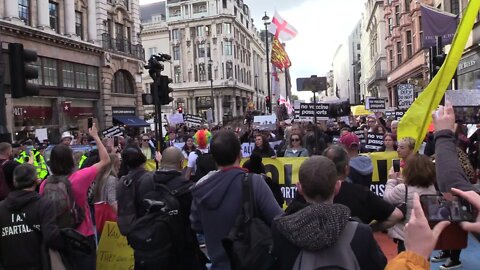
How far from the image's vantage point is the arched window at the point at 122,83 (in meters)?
36.0

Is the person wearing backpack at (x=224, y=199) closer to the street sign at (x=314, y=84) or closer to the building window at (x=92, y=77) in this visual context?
the street sign at (x=314, y=84)

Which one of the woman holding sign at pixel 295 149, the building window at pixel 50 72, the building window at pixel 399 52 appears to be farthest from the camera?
the building window at pixel 399 52

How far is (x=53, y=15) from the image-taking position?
96.4ft

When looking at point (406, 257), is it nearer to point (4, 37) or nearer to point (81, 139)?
point (81, 139)

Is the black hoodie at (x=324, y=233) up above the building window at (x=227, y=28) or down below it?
below

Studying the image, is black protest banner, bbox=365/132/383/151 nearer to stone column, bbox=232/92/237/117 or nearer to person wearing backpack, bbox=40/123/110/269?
person wearing backpack, bbox=40/123/110/269

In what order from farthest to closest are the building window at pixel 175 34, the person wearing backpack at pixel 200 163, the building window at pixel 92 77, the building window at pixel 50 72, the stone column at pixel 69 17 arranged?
the building window at pixel 175 34, the building window at pixel 92 77, the stone column at pixel 69 17, the building window at pixel 50 72, the person wearing backpack at pixel 200 163

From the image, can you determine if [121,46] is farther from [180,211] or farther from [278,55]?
[180,211]

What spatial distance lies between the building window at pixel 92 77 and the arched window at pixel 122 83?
2.47m

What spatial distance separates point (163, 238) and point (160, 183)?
503mm

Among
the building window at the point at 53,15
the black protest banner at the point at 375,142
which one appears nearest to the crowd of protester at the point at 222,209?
the black protest banner at the point at 375,142

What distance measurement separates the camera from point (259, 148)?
928 cm

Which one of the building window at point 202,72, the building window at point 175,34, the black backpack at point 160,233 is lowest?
the black backpack at point 160,233

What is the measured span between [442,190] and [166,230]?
2.12m
